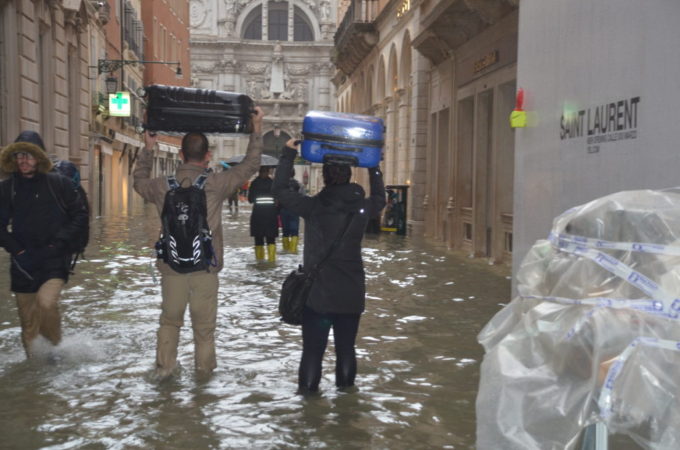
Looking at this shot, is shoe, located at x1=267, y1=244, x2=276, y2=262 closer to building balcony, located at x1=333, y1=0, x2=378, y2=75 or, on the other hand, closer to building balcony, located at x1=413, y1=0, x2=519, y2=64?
building balcony, located at x1=413, y1=0, x2=519, y2=64

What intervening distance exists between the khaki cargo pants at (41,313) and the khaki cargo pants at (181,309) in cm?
100

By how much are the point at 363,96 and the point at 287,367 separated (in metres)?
29.9

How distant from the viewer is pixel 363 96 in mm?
36250

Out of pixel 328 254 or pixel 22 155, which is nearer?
pixel 328 254

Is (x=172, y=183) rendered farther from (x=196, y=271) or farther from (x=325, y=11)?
(x=325, y=11)

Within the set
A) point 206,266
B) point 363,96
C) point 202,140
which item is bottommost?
point 206,266

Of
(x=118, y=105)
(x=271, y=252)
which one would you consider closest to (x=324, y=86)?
(x=118, y=105)

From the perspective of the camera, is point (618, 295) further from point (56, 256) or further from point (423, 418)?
point (56, 256)

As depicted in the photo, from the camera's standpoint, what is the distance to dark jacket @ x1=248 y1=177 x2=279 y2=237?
48.8 ft

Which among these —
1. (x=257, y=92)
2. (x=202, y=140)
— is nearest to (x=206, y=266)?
(x=202, y=140)

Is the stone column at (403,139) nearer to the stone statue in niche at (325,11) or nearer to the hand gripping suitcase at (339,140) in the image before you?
the hand gripping suitcase at (339,140)

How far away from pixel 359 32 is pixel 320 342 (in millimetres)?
27522

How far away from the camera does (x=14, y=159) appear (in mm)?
6660

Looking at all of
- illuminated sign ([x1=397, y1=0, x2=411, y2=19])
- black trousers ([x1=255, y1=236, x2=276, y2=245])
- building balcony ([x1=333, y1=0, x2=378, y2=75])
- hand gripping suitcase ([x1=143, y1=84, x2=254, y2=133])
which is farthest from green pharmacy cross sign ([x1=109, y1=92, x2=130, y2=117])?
hand gripping suitcase ([x1=143, y1=84, x2=254, y2=133])
